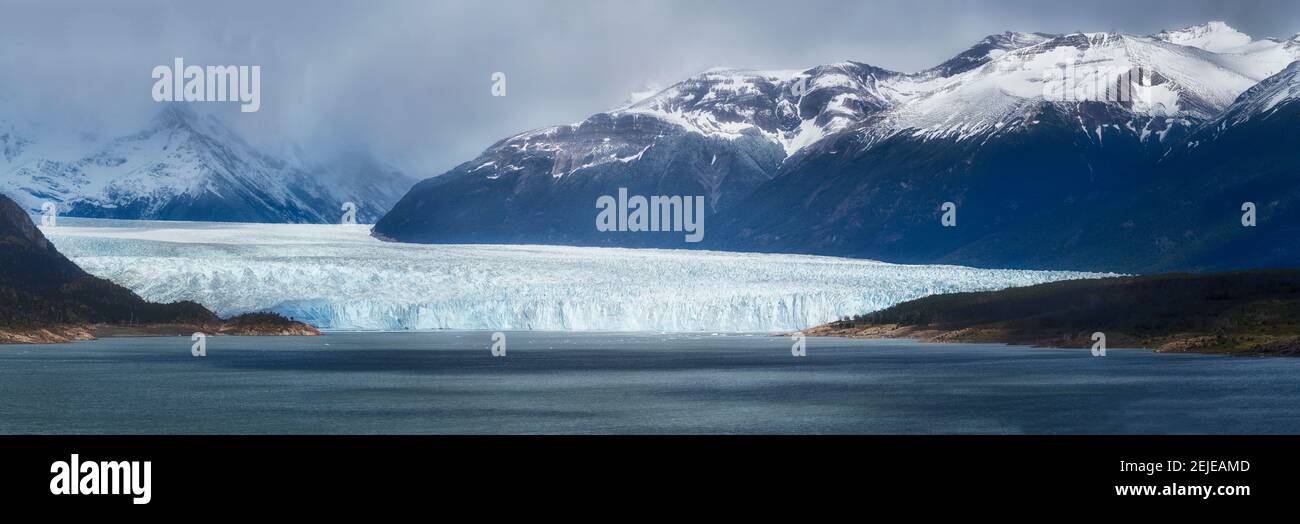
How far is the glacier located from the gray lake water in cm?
1716

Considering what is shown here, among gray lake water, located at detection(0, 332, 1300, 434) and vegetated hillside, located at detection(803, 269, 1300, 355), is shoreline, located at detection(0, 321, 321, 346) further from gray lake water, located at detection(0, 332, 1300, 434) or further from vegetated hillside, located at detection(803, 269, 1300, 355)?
vegetated hillside, located at detection(803, 269, 1300, 355)

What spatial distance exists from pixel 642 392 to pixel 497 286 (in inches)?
2110

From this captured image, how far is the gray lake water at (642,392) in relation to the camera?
40.0m

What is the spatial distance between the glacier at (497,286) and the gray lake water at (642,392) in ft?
56.3

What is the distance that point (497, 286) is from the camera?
104062 millimetres

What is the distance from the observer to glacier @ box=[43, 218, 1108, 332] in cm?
10188
